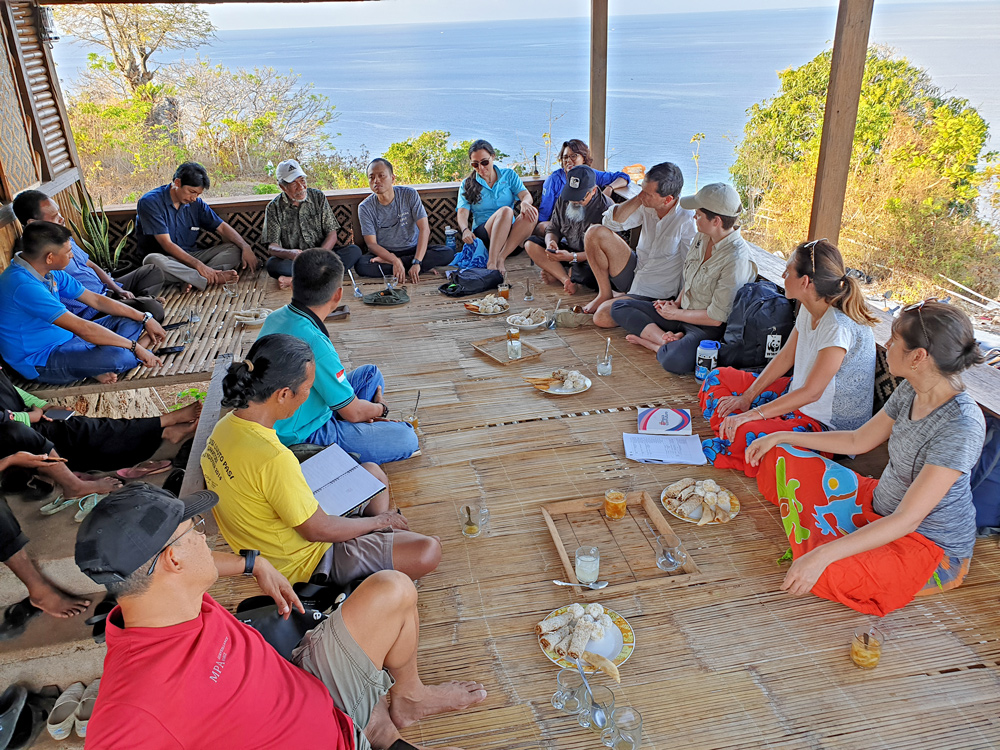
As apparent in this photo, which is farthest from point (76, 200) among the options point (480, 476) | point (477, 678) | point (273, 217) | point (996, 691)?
point (996, 691)

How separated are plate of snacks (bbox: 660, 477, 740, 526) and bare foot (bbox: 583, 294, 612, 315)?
2.40 metres

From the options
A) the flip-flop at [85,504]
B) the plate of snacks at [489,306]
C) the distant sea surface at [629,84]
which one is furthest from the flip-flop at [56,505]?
the distant sea surface at [629,84]

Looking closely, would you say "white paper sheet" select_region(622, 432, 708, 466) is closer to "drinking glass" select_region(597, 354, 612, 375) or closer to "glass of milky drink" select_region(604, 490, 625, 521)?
"glass of milky drink" select_region(604, 490, 625, 521)

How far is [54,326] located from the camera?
4406 mm

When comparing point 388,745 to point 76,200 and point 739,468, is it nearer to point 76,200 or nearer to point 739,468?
point 739,468

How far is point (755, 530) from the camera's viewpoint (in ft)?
9.68

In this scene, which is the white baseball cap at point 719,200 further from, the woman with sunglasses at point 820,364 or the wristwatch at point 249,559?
the wristwatch at point 249,559

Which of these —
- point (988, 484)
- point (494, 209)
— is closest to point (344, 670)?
point (988, 484)

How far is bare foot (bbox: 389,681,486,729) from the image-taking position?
213cm

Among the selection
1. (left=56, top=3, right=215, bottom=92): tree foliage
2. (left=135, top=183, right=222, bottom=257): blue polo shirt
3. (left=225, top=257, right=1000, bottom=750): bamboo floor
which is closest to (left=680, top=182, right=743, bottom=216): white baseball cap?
(left=225, top=257, right=1000, bottom=750): bamboo floor

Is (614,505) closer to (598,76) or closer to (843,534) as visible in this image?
(843,534)

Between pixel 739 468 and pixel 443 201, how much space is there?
188 inches

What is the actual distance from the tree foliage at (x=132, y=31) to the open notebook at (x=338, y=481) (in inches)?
719

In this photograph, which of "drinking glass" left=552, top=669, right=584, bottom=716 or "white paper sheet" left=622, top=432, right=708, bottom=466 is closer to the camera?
"drinking glass" left=552, top=669, right=584, bottom=716
